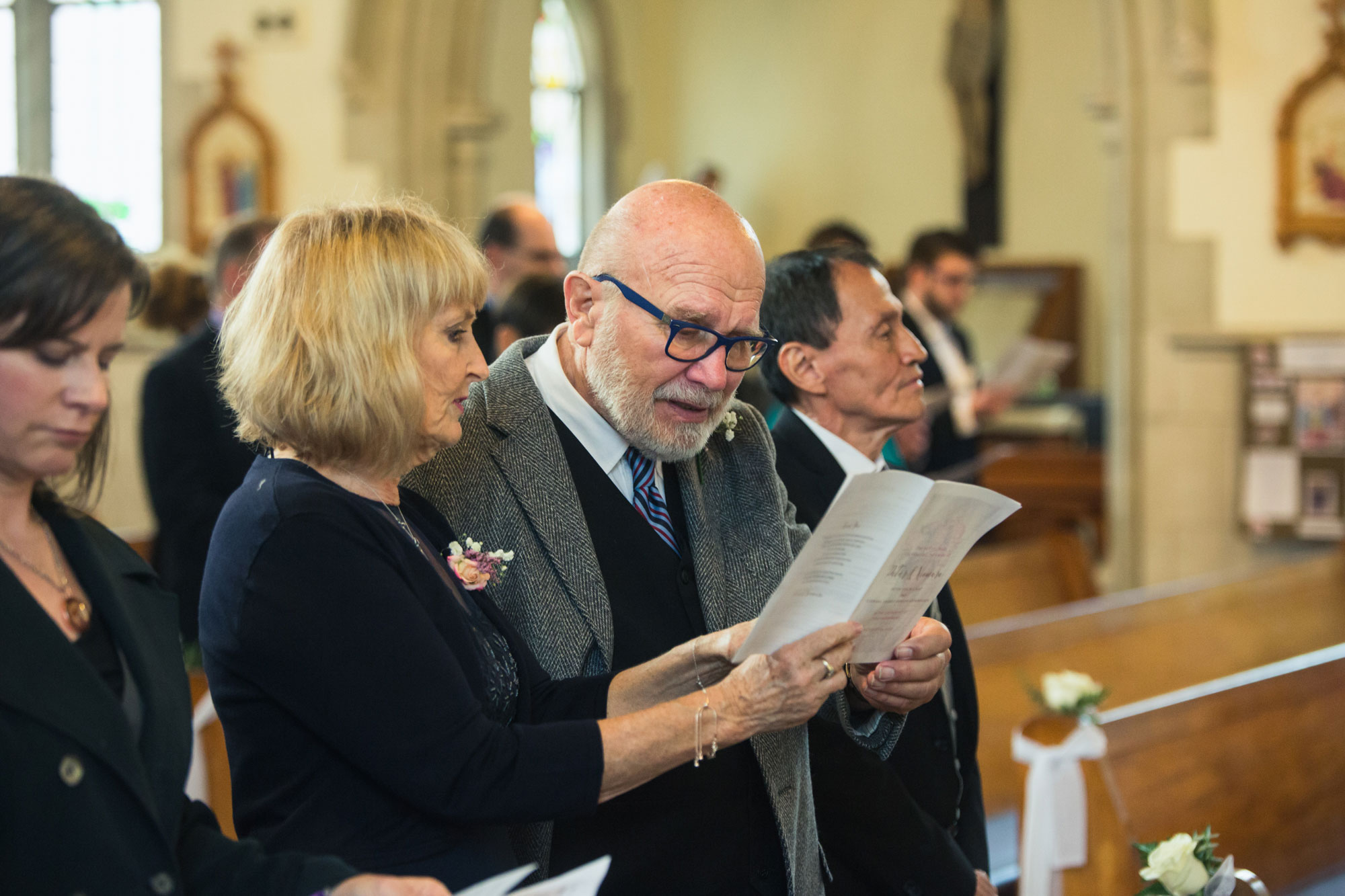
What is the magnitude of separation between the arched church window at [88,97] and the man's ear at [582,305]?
6045 mm

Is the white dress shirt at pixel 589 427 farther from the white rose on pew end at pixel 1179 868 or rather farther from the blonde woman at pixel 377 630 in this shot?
the white rose on pew end at pixel 1179 868

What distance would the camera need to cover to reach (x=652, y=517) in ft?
6.10

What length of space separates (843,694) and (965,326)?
9.05 m

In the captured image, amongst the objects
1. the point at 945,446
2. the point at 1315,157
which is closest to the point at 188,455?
the point at 945,446

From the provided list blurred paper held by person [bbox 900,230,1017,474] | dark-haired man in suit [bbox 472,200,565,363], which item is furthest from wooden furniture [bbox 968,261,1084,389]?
dark-haired man in suit [bbox 472,200,565,363]

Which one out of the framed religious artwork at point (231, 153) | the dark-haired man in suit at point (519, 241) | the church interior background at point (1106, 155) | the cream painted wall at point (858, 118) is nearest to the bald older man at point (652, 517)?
the dark-haired man in suit at point (519, 241)

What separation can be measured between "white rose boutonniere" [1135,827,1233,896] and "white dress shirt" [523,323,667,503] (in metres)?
0.89

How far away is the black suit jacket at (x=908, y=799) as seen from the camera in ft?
6.61

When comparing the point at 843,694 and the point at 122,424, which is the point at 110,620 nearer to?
the point at 843,694

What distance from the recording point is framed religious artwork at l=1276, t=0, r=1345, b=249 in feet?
A: 19.9

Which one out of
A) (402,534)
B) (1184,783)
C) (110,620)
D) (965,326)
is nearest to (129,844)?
(110,620)

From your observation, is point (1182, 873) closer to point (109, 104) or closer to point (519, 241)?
point (519, 241)

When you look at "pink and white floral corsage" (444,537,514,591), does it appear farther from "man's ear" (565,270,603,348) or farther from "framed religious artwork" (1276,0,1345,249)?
"framed religious artwork" (1276,0,1345,249)

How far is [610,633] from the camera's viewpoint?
170cm
